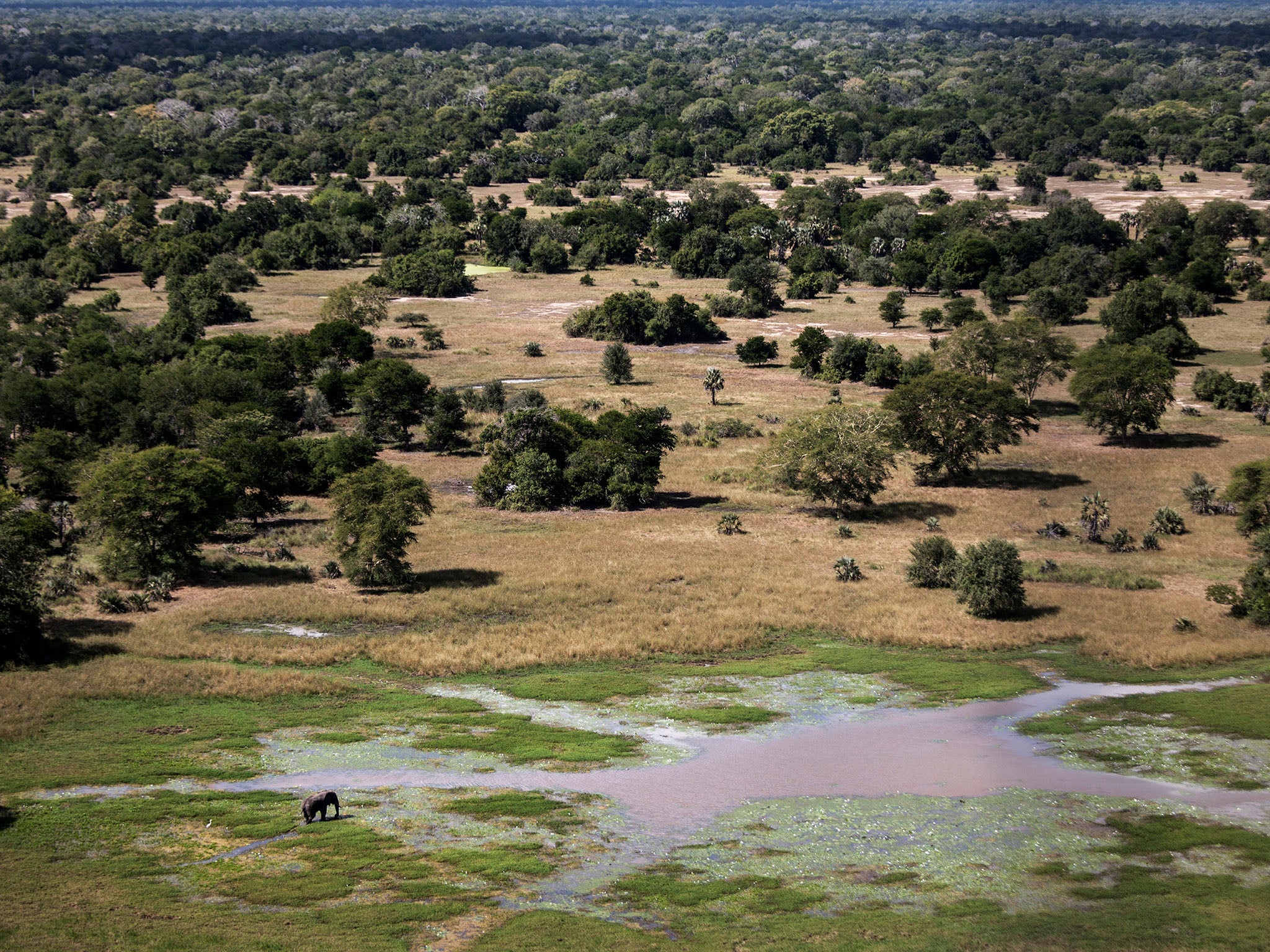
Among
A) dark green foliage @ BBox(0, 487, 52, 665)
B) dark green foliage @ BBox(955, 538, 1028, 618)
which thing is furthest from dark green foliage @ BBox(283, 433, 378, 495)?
dark green foliage @ BBox(955, 538, 1028, 618)

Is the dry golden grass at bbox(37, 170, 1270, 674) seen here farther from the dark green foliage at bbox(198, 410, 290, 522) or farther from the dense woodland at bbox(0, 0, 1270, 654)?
the dark green foliage at bbox(198, 410, 290, 522)

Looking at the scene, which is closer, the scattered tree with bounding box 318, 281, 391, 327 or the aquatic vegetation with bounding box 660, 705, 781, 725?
the aquatic vegetation with bounding box 660, 705, 781, 725

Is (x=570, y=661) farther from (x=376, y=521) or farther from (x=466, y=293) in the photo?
(x=466, y=293)

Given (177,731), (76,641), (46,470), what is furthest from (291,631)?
(46,470)

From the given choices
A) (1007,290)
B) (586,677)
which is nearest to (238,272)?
(1007,290)

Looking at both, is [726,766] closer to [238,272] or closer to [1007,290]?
[1007,290]
